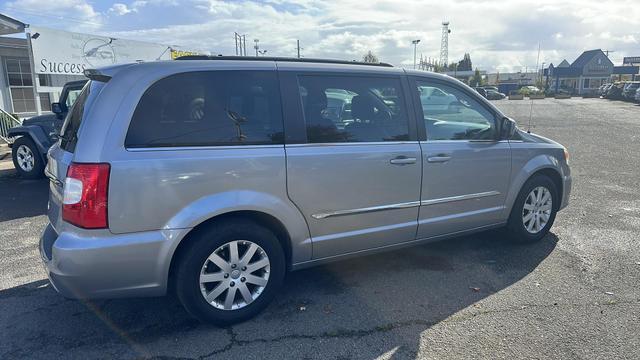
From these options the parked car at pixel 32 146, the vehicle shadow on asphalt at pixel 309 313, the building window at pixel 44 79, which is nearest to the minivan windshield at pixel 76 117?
the vehicle shadow on asphalt at pixel 309 313

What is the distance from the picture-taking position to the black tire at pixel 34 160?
8.52 m

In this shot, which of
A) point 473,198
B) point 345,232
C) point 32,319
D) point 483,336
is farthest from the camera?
point 473,198

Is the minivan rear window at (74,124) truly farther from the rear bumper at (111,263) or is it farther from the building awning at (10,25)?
the building awning at (10,25)

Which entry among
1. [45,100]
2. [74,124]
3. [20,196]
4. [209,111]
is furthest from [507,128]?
[45,100]

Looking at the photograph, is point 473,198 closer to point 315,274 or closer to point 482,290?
point 482,290

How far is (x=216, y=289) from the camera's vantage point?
3.23 meters

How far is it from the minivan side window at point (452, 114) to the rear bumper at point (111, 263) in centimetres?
240

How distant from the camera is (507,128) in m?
4.49

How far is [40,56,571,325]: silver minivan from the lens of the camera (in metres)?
2.87

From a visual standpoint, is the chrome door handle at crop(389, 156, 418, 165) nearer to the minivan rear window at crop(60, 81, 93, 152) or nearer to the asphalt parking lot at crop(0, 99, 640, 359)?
the asphalt parking lot at crop(0, 99, 640, 359)

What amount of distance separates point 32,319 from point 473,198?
151 inches

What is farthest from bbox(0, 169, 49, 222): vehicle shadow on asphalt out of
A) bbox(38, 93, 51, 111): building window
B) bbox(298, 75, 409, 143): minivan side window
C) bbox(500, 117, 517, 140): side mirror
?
bbox(38, 93, 51, 111): building window

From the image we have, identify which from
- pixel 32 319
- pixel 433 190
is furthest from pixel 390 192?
pixel 32 319

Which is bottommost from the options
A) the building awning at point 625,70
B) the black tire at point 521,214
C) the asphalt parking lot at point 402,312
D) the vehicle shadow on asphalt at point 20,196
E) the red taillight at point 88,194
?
the asphalt parking lot at point 402,312
